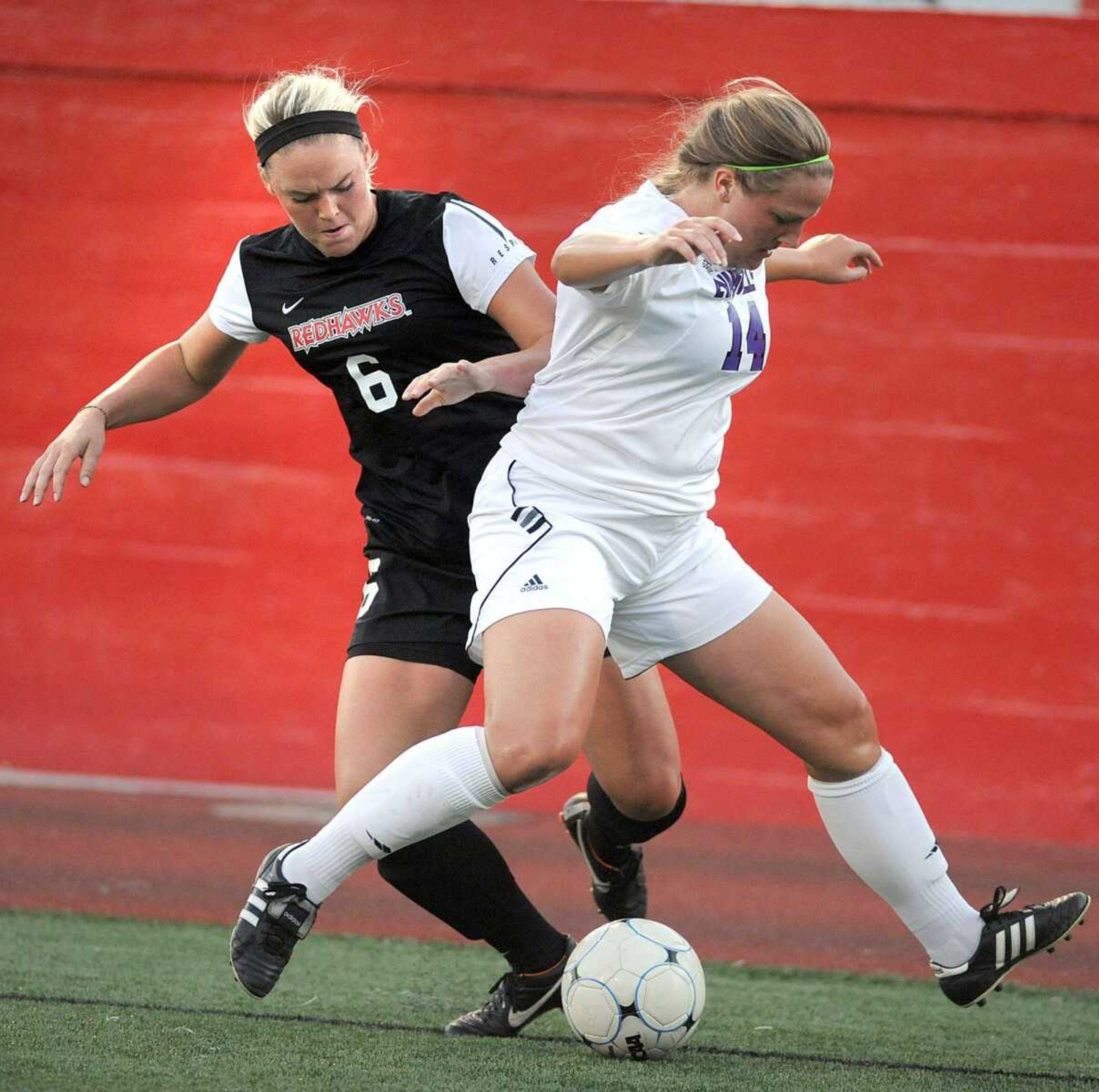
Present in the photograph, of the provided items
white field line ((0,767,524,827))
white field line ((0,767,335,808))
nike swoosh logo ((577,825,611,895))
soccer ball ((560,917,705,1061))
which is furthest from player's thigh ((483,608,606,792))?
white field line ((0,767,335,808))

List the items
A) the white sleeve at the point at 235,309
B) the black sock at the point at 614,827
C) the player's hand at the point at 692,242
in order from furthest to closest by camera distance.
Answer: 1. the black sock at the point at 614,827
2. the white sleeve at the point at 235,309
3. the player's hand at the point at 692,242

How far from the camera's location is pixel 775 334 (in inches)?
230

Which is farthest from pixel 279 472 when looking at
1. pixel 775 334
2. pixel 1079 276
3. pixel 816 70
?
pixel 1079 276

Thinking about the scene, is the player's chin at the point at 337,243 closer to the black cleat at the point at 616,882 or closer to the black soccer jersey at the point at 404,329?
the black soccer jersey at the point at 404,329

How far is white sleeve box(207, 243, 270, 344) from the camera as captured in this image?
116 inches

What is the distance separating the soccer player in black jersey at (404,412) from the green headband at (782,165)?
414 mm

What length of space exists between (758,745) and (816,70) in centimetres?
243

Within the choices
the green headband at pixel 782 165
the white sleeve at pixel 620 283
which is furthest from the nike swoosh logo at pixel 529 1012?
the green headband at pixel 782 165

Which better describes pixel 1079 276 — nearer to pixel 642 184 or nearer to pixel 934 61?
pixel 934 61

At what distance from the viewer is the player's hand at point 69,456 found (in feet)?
8.99

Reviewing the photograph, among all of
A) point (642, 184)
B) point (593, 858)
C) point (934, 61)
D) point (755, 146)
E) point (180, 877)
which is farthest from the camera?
point (934, 61)

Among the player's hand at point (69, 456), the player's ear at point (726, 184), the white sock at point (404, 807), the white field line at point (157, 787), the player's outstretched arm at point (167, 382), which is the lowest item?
the white field line at point (157, 787)

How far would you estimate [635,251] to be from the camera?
2.34 meters

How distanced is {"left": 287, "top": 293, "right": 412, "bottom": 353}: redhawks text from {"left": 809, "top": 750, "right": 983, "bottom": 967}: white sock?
109 centimetres
